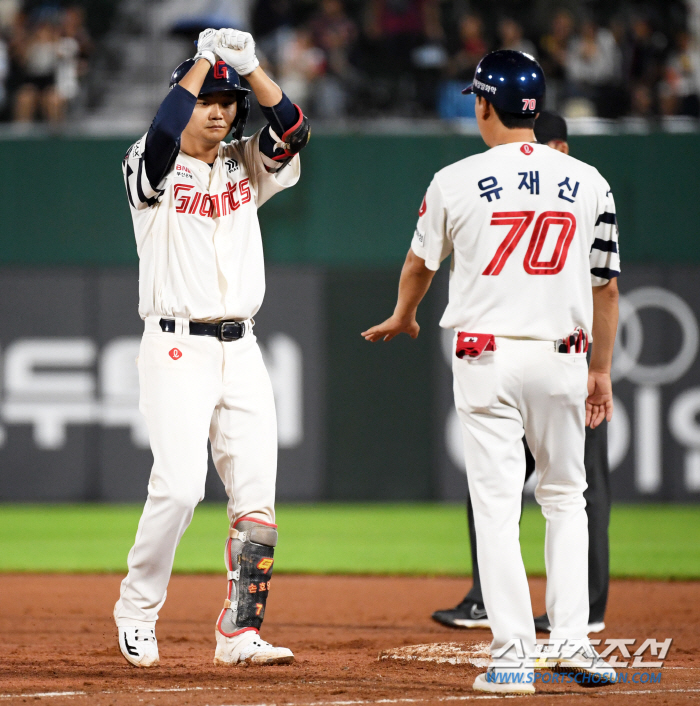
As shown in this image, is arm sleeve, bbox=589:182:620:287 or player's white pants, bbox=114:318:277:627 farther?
player's white pants, bbox=114:318:277:627

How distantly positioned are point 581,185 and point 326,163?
6.95m

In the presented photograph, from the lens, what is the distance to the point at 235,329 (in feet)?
13.6

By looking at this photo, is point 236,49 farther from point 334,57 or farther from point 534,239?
point 334,57

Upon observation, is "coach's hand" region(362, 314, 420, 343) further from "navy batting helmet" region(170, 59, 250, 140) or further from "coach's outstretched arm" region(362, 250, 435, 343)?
"navy batting helmet" region(170, 59, 250, 140)

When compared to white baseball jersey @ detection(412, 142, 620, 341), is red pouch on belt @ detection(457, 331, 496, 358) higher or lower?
lower

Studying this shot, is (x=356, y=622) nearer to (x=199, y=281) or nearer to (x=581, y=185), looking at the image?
(x=199, y=281)

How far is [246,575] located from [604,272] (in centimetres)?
176

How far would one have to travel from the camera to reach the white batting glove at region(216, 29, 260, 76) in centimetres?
396

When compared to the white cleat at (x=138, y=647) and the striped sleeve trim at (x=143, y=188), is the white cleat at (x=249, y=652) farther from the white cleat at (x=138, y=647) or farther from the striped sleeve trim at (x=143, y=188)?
the striped sleeve trim at (x=143, y=188)

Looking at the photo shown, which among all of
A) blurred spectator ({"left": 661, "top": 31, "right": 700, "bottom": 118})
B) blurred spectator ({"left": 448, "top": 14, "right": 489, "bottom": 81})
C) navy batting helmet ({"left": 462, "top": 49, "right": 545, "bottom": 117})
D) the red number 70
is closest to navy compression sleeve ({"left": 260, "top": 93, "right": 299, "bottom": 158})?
navy batting helmet ({"left": 462, "top": 49, "right": 545, "bottom": 117})

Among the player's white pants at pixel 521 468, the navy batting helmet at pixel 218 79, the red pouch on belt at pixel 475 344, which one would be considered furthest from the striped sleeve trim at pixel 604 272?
the navy batting helmet at pixel 218 79

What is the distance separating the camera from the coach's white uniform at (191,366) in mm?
3994

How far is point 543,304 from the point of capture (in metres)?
3.54

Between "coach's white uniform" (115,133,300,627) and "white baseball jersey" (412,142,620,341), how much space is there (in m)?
0.92
